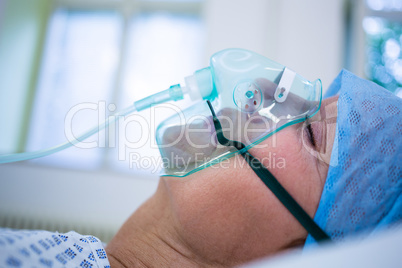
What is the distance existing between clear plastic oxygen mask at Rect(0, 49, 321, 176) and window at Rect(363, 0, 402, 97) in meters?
2.39

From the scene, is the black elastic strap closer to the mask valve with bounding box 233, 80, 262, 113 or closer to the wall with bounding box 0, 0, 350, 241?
the mask valve with bounding box 233, 80, 262, 113

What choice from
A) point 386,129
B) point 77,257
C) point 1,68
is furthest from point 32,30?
point 386,129

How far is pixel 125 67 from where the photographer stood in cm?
293

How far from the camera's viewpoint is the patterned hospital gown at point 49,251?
0.55 m

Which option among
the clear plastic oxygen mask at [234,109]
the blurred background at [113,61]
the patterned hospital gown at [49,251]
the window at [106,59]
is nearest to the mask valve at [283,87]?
the clear plastic oxygen mask at [234,109]

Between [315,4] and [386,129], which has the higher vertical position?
[315,4]

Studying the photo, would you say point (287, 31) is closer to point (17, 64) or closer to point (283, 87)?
point (283, 87)

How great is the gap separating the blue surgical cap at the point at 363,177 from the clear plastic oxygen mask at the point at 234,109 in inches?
5.4

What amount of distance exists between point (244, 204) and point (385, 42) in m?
3.02

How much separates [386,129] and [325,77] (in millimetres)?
1786

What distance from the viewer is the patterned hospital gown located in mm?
551

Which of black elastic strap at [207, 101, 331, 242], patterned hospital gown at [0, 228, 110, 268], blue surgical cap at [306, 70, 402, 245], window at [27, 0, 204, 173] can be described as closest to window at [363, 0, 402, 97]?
window at [27, 0, 204, 173]

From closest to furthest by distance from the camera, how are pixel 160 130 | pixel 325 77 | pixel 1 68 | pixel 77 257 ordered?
pixel 77 257 → pixel 160 130 → pixel 325 77 → pixel 1 68

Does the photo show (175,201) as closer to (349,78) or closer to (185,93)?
(185,93)
